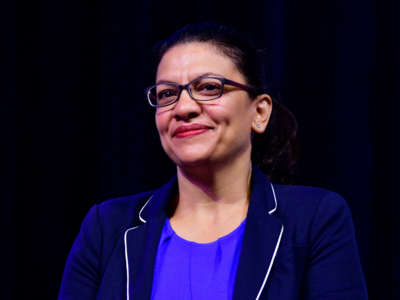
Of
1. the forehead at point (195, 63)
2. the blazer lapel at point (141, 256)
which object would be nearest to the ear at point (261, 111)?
the forehead at point (195, 63)

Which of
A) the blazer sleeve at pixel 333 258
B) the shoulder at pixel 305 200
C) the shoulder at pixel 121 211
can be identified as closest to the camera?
the blazer sleeve at pixel 333 258

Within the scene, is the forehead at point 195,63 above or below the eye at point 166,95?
above

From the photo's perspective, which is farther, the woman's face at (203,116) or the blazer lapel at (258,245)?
A: the woman's face at (203,116)

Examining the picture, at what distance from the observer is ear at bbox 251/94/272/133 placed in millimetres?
1351

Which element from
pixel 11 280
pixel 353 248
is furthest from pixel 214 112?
pixel 11 280

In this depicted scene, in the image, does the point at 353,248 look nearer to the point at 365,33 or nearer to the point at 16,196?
the point at 365,33

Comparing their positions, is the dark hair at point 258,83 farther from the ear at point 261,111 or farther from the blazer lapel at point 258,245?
the blazer lapel at point 258,245

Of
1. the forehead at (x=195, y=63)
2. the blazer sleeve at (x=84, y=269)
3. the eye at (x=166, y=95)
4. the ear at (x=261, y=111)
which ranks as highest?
the forehead at (x=195, y=63)

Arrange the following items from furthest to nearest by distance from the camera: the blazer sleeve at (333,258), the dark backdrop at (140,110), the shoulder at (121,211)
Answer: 1. the dark backdrop at (140,110)
2. the shoulder at (121,211)
3. the blazer sleeve at (333,258)

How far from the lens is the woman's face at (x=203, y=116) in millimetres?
1213

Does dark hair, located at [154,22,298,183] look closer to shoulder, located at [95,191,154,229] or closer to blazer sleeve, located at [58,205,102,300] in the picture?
shoulder, located at [95,191,154,229]

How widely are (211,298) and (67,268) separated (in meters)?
0.41

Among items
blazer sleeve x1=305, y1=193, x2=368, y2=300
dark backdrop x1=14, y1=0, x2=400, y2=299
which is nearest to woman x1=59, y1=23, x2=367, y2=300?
blazer sleeve x1=305, y1=193, x2=368, y2=300

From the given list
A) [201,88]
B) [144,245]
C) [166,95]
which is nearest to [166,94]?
[166,95]
